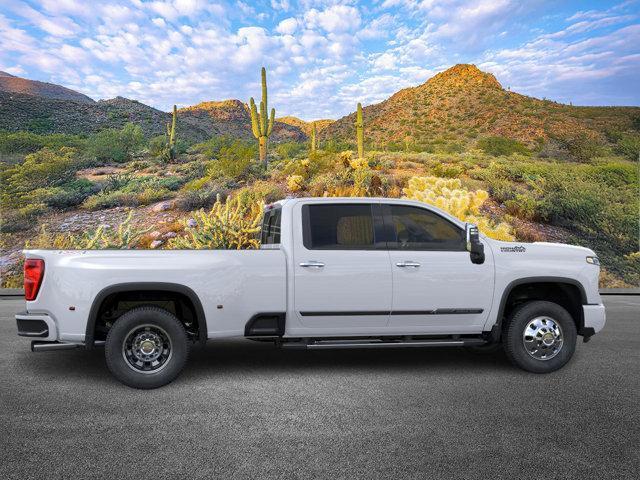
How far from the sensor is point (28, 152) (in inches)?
1283

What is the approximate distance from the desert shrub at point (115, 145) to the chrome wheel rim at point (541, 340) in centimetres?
3036

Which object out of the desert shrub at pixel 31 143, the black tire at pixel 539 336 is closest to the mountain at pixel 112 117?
the desert shrub at pixel 31 143

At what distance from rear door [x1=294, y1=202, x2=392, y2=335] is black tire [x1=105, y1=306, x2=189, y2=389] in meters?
1.30

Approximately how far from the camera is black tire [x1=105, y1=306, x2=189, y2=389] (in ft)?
19.9

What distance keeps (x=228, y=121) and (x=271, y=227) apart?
216ft

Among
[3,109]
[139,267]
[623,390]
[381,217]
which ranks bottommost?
[623,390]

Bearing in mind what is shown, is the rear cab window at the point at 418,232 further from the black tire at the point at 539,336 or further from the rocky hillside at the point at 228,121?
the rocky hillside at the point at 228,121

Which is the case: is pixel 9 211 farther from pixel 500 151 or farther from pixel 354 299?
pixel 500 151

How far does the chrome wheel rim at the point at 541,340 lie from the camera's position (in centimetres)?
689

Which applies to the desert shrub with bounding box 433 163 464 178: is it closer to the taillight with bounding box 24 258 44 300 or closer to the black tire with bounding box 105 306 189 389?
the black tire with bounding box 105 306 189 389

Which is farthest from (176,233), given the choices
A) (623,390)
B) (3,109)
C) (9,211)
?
(3,109)

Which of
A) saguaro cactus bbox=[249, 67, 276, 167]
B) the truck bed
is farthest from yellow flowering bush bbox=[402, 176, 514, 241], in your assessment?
saguaro cactus bbox=[249, 67, 276, 167]

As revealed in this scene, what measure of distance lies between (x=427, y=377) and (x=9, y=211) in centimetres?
2334

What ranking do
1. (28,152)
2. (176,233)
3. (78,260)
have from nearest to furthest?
1. (78,260)
2. (176,233)
3. (28,152)
